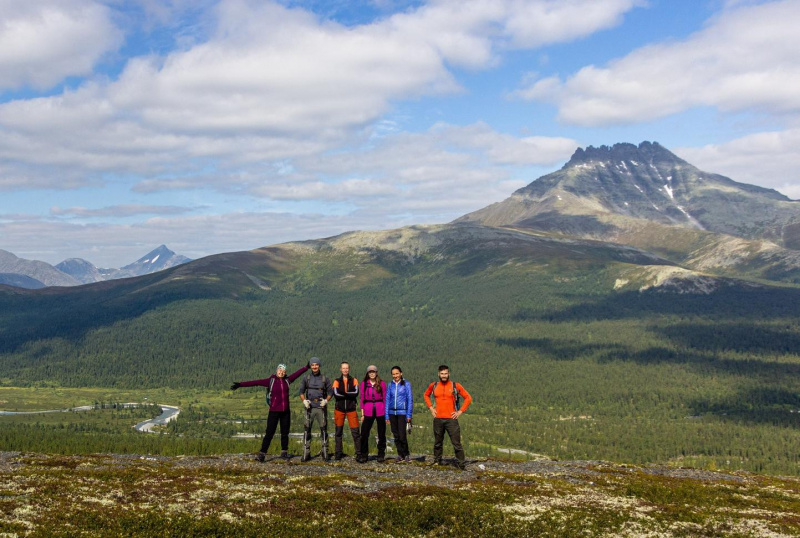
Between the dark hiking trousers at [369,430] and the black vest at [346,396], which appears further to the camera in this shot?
the dark hiking trousers at [369,430]

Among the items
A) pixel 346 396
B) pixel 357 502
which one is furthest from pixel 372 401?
pixel 357 502

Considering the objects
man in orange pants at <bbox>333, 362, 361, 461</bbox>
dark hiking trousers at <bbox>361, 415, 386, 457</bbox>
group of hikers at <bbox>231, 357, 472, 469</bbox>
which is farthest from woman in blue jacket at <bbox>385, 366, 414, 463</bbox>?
man in orange pants at <bbox>333, 362, 361, 461</bbox>

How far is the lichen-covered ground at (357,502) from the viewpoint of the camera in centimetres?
2558

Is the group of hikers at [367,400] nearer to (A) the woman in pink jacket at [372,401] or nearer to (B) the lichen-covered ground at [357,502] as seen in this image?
(A) the woman in pink jacket at [372,401]

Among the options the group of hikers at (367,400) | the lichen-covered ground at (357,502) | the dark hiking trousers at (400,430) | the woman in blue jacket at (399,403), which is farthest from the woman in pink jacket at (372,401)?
the lichen-covered ground at (357,502)

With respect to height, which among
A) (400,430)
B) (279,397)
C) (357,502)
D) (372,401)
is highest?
(279,397)

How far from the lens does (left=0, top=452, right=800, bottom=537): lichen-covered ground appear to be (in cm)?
2558

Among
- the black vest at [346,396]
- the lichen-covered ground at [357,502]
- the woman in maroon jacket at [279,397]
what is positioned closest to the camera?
the lichen-covered ground at [357,502]

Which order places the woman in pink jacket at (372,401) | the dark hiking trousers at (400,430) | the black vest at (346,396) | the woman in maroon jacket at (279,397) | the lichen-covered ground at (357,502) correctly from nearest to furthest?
the lichen-covered ground at (357,502) → the black vest at (346,396) → the woman in pink jacket at (372,401) → the woman in maroon jacket at (279,397) → the dark hiking trousers at (400,430)

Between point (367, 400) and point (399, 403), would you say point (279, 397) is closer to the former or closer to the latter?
point (367, 400)

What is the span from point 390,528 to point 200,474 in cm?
1803

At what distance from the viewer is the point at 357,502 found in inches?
1196

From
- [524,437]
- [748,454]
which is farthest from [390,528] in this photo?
[748,454]

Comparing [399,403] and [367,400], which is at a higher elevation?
[367,400]
